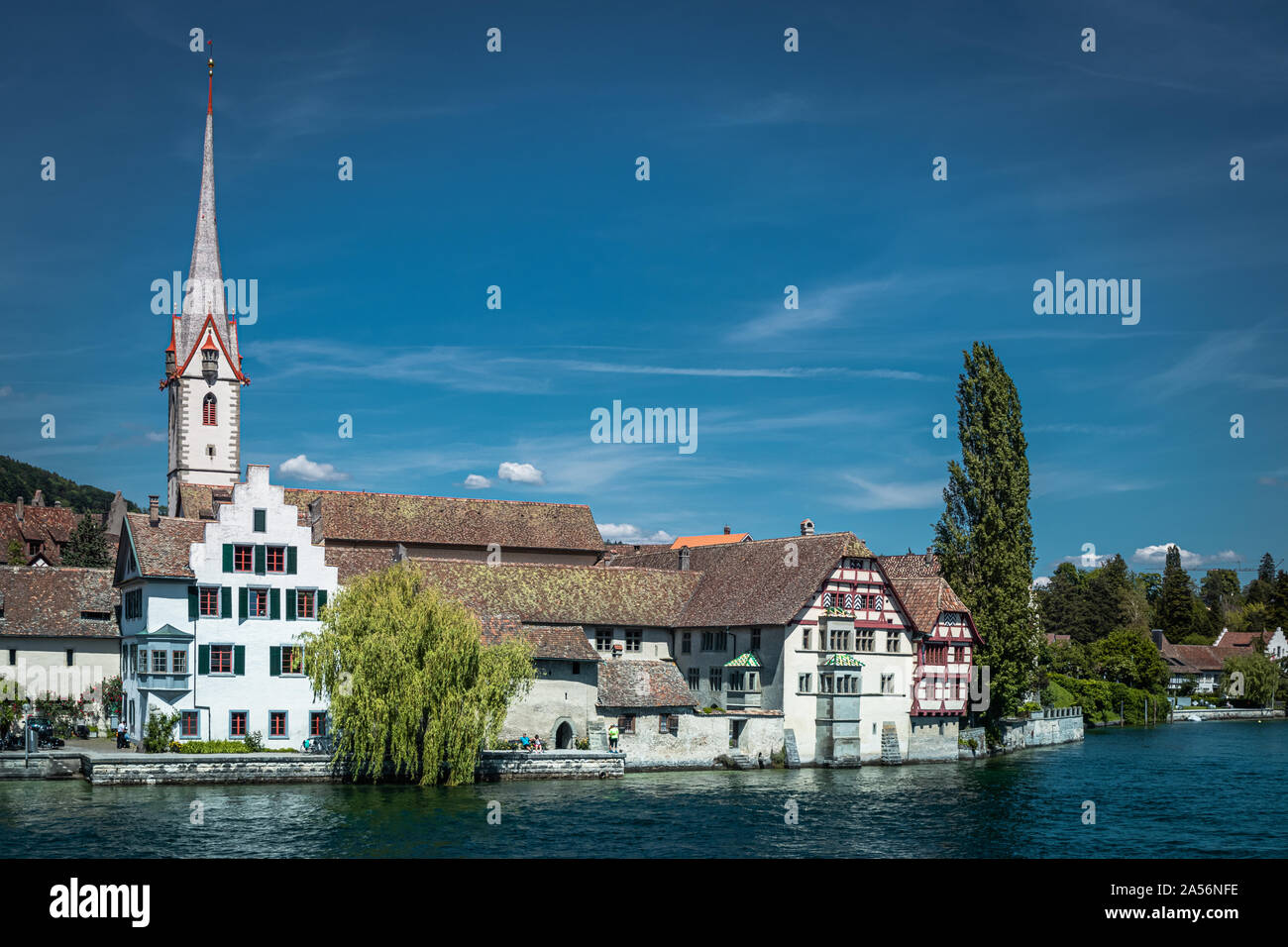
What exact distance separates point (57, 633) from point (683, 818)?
37.7m

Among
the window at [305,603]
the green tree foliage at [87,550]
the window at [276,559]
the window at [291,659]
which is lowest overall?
the window at [291,659]

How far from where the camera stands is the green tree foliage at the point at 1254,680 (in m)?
146

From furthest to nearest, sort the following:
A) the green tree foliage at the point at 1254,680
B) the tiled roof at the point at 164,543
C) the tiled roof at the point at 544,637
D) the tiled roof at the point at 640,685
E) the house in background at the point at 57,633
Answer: the green tree foliage at the point at 1254,680 → the tiled roof at the point at 640,685 → the house in background at the point at 57,633 → the tiled roof at the point at 544,637 → the tiled roof at the point at 164,543

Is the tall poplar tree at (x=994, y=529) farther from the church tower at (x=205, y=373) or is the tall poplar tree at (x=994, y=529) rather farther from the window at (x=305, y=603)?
the church tower at (x=205, y=373)

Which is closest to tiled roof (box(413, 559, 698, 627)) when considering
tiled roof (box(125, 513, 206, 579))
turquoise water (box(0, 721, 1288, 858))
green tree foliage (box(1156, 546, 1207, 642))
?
turquoise water (box(0, 721, 1288, 858))

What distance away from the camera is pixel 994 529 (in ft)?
270

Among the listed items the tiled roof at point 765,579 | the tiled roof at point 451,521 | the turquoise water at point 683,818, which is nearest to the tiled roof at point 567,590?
the tiled roof at point 765,579

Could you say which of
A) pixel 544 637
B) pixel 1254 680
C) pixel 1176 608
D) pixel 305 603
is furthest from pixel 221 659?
pixel 1176 608

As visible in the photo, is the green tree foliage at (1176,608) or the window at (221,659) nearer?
the window at (221,659)

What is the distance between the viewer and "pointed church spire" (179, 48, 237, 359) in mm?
100000

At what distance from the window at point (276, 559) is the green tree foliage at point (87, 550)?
33017 mm

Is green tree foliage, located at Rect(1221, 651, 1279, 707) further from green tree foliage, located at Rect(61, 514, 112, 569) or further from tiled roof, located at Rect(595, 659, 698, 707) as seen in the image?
green tree foliage, located at Rect(61, 514, 112, 569)
